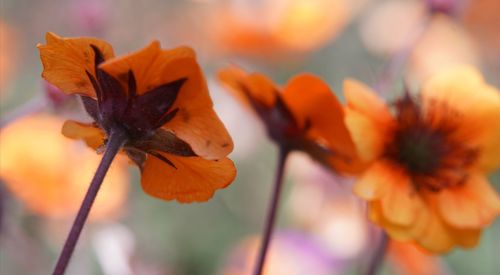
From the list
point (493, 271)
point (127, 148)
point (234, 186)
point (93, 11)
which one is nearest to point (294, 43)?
point (234, 186)

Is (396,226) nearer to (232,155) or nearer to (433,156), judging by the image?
(433,156)

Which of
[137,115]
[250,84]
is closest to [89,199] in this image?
[137,115]

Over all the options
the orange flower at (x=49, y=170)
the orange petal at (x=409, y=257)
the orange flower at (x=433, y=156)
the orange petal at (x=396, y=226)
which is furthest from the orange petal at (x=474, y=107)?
the orange flower at (x=49, y=170)

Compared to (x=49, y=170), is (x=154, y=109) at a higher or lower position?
higher

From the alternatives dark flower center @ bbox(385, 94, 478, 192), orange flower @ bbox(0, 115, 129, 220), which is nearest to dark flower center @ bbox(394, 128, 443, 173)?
dark flower center @ bbox(385, 94, 478, 192)

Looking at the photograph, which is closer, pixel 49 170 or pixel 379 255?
pixel 379 255

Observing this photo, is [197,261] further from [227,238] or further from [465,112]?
[465,112]

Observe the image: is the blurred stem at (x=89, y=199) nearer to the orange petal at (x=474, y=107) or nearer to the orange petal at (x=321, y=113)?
the orange petal at (x=321, y=113)

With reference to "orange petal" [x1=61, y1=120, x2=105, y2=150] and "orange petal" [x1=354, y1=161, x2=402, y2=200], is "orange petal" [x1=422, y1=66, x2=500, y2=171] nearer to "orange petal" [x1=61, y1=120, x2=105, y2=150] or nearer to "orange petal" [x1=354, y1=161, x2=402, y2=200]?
"orange petal" [x1=354, y1=161, x2=402, y2=200]
